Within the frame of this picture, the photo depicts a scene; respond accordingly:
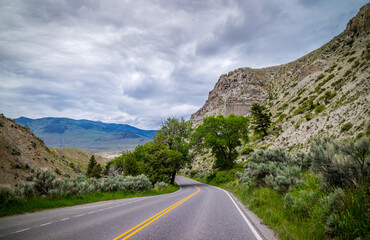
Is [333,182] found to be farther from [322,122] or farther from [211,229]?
[322,122]

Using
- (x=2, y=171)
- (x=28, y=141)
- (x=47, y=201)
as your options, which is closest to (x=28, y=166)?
(x=2, y=171)

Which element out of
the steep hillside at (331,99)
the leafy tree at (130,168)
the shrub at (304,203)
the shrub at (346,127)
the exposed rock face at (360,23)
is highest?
the exposed rock face at (360,23)

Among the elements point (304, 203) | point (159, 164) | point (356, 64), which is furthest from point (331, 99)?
point (304, 203)

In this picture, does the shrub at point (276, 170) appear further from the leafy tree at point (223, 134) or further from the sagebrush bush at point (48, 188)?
the leafy tree at point (223, 134)

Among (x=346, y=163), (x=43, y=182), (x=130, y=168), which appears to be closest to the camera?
(x=346, y=163)

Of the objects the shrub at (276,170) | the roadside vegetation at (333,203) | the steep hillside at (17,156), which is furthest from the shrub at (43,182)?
the shrub at (276,170)

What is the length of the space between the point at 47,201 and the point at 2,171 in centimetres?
1176

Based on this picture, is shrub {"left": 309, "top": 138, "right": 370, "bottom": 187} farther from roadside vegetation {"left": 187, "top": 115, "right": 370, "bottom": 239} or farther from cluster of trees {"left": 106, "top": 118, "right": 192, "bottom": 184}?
cluster of trees {"left": 106, "top": 118, "right": 192, "bottom": 184}

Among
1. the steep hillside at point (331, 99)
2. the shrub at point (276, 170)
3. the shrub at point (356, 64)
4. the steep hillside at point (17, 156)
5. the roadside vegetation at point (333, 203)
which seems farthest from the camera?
the shrub at point (356, 64)

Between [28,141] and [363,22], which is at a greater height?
[363,22]

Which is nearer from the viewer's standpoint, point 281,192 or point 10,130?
point 281,192

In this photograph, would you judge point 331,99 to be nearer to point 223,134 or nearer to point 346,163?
point 223,134

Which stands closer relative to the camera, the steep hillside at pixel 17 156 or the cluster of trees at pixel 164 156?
the steep hillside at pixel 17 156

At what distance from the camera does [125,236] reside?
481 centimetres
